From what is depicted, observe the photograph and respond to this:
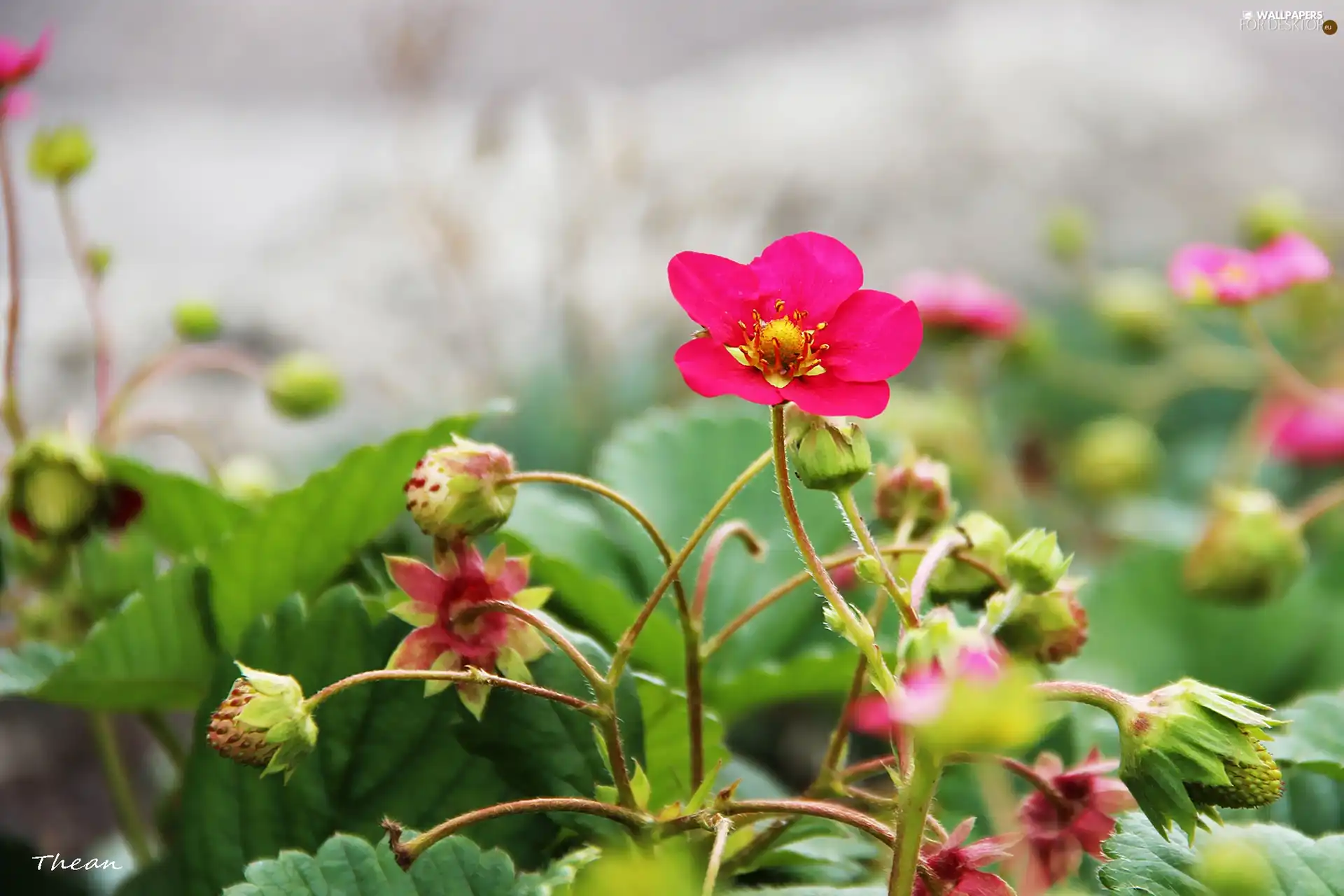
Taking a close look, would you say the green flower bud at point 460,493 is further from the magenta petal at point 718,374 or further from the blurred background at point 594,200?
the blurred background at point 594,200

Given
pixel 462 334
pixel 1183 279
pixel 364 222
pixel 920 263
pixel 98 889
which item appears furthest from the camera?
pixel 364 222

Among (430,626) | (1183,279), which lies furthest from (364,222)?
(430,626)

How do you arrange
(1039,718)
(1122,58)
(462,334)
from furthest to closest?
1. (1122,58)
2. (462,334)
3. (1039,718)

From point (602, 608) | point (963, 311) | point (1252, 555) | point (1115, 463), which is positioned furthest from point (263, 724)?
point (1115, 463)

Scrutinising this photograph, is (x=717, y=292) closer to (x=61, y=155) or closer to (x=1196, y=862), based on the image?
Answer: (x=1196, y=862)

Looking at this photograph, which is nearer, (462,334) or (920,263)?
(462,334)

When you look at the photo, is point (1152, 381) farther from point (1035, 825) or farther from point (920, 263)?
point (1035, 825)

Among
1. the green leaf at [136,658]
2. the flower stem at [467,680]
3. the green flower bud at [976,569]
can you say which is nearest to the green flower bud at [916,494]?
the green flower bud at [976,569]

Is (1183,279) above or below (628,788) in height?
above
